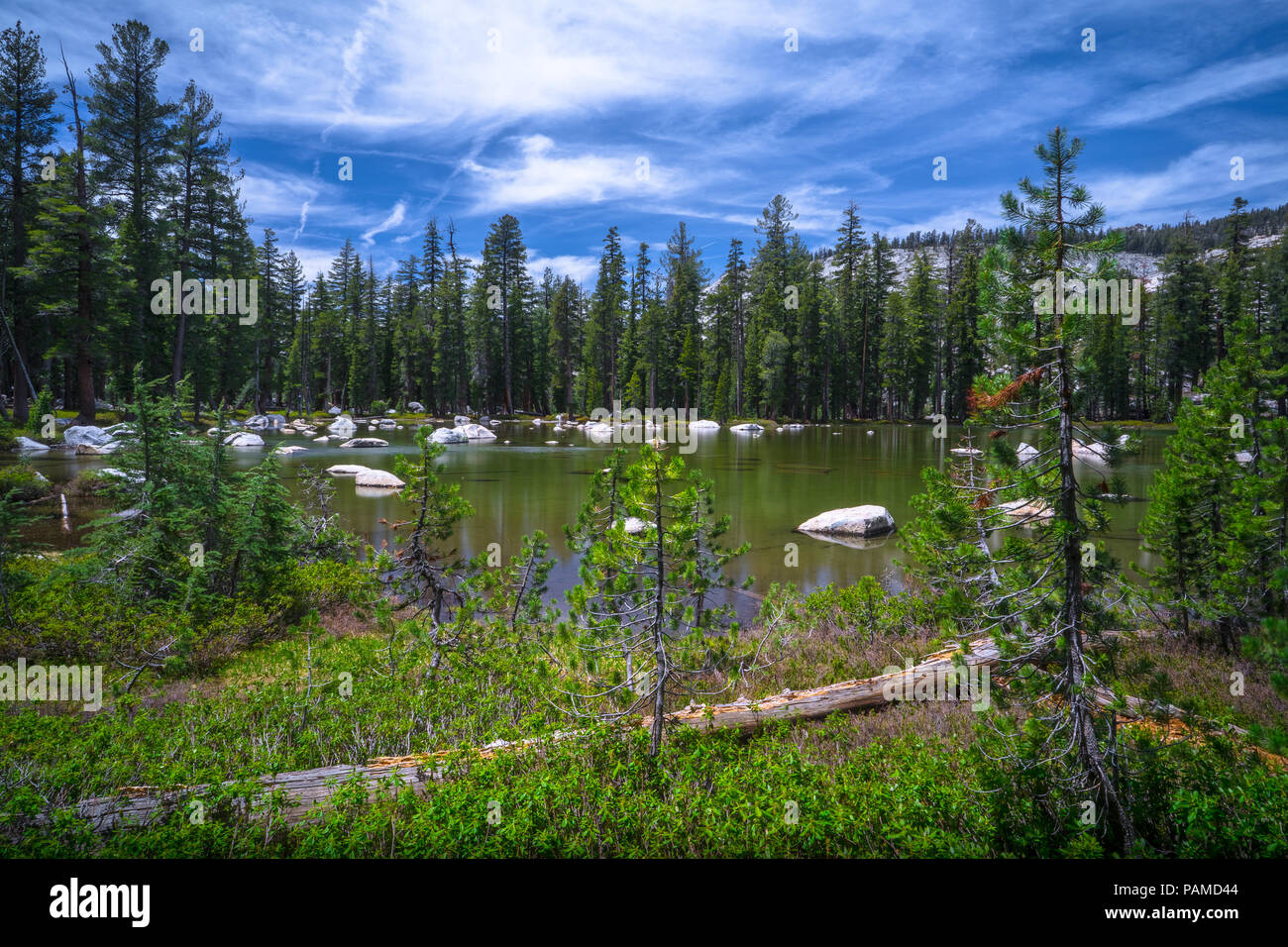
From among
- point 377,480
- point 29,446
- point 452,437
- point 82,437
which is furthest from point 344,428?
point 377,480

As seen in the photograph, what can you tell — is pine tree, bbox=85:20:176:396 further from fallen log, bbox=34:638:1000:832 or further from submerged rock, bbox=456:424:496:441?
fallen log, bbox=34:638:1000:832

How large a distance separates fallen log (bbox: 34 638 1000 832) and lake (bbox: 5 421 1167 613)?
3.20 meters

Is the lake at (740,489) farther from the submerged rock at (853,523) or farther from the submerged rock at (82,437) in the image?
the submerged rock at (82,437)

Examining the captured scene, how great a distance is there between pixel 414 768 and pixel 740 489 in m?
19.6

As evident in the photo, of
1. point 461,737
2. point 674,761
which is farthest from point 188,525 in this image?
point 674,761

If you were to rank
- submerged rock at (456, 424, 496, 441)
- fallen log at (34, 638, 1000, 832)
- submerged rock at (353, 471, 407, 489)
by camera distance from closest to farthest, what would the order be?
fallen log at (34, 638, 1000, 832), submerged rock at (353, 471, 407, 489), submerged rock at (456, 424, 496, 441)

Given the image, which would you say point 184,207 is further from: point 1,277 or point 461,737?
point 461,737

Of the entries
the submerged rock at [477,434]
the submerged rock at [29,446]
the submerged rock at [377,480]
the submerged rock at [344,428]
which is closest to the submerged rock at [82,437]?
the submerged rock at [29,446]

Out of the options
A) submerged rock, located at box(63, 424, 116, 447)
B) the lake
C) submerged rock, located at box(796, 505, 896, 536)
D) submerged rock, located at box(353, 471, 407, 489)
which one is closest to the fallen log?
the lake

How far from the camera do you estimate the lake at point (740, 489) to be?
557 inches

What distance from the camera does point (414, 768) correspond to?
16.3 feet

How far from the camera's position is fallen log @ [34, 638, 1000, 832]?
4.11 m

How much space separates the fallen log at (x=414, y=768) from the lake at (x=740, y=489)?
3.20 meters

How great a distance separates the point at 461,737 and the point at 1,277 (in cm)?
3990
